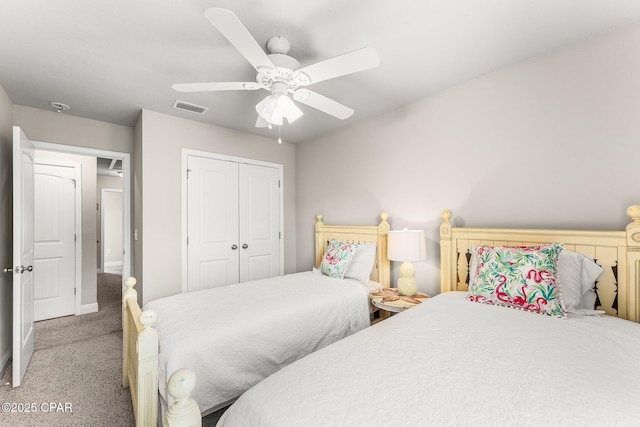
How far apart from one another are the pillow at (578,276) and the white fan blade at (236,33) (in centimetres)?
211

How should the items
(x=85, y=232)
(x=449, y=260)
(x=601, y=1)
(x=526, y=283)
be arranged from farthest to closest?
(x=85, y=232)
(x=449, y=260)
(x=526, y=283)
(x=601, y=1)

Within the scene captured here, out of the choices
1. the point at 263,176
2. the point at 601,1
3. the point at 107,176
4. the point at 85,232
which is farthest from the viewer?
the point at 107,176

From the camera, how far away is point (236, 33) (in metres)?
1.28

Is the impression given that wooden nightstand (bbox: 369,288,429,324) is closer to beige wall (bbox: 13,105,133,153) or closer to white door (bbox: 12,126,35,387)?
white door (bbox: 12,126,35,387)

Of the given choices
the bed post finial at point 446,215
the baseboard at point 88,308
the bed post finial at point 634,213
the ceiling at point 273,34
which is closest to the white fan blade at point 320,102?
the ceiling at point 273,34

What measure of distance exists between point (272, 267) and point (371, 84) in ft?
8.75

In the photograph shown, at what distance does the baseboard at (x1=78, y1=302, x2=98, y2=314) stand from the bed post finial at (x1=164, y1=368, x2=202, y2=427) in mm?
4195

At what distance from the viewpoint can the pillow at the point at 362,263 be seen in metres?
2.79

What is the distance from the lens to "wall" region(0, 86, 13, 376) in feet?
7.79

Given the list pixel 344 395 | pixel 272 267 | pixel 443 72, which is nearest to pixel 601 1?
pixel 443 72

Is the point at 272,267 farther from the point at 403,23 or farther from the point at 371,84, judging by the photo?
the point at 403,23

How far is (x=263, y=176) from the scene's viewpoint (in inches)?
151

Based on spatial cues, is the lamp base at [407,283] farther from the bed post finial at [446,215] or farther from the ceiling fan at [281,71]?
the ceiling fan at [281,71]

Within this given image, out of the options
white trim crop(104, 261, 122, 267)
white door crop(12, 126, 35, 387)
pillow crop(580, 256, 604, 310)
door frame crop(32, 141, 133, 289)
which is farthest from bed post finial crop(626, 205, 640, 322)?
white trim crop(104, 261, 122, 267)
